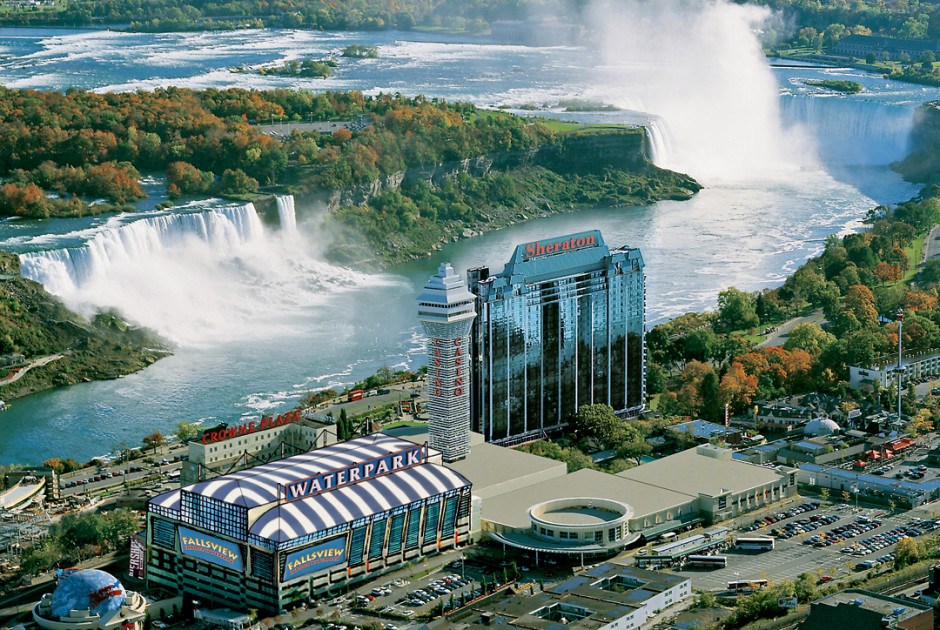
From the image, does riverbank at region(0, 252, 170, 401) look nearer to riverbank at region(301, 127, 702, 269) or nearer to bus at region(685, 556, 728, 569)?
riverbank at region(301, 127, 702, 269)

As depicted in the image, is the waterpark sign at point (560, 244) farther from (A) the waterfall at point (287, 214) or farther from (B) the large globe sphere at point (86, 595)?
(A) the waterfall at point (287, 214)

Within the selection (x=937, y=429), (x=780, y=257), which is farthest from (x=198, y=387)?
(x=780, y=257)

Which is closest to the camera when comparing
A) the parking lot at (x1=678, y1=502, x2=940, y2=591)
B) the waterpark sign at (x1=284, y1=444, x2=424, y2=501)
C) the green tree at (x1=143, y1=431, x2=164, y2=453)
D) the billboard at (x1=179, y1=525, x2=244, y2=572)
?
the billboard at (x1=179, y1=525, x2=244, y2=572)

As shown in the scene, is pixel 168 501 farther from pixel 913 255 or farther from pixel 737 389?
pixel 913 255

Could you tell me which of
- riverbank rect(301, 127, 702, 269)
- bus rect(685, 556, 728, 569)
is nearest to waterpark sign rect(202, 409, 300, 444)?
bus rect(685, 556, 728, 569)

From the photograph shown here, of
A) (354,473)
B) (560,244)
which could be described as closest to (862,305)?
(560,244)

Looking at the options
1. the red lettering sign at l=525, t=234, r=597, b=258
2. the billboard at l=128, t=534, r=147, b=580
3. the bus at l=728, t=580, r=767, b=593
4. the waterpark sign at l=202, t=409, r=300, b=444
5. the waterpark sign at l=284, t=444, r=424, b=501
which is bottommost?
the bus at l=728, t=580, r=767, b=593

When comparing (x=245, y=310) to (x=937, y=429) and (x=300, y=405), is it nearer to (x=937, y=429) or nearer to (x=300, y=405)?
(x=300, y=405)

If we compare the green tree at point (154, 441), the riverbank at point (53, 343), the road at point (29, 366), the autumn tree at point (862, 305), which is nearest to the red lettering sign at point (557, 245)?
the green tree at point (154, 441)
